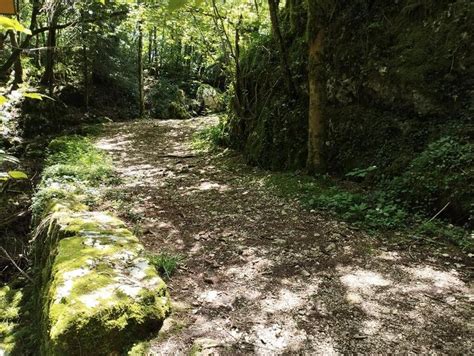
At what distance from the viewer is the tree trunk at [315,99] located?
680cm

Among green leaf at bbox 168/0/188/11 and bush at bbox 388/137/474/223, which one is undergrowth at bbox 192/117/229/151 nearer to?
bush at bbox 388/137/474/223

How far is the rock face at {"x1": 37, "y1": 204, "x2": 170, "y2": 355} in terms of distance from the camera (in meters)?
2.66

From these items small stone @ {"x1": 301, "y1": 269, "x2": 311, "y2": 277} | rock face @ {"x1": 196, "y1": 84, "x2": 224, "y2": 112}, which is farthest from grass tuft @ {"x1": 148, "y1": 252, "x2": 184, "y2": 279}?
rock face @ {"x1": 196, "y1": 84, "x2": 224, "y2": 112}

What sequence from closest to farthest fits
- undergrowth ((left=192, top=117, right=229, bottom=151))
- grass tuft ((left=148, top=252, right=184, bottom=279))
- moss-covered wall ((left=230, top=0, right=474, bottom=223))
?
grass tuft ((left=148, top=252, right=184, bottom=279)) < moss-covered wall ((left=230, top=0, right=474, bottom=223)) < undergrowth ((left=192, top=117, right=229, bottom=151))

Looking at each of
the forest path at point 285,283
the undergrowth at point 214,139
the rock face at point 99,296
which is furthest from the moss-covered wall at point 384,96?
the rock face at point 99,296

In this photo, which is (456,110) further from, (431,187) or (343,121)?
(343,121)

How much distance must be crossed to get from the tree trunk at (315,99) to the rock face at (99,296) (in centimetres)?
411

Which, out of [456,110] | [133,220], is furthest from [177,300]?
[456,110]

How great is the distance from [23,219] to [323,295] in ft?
20.8

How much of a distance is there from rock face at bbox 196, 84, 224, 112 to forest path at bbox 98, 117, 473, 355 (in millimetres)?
16761

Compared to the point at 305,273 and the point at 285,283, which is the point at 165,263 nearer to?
the point at 285,283

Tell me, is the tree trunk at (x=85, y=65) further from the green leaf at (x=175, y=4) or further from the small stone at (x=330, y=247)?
the green leaf at (x=175, y=4)

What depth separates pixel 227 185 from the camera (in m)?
7.61

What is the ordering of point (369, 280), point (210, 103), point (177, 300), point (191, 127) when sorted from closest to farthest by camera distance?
point (177, 300) < point (369, 280) < point (191, 127) < point (210, 103)
